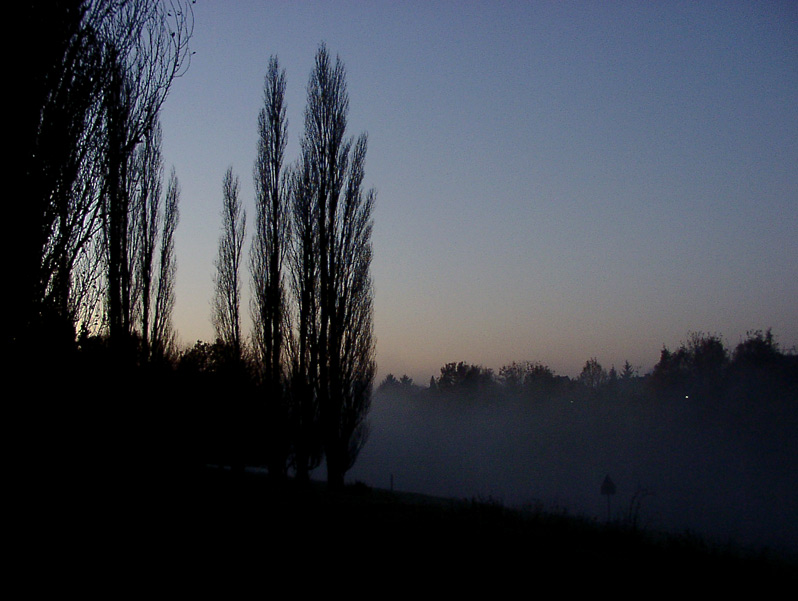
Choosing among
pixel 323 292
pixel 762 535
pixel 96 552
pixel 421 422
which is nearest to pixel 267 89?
pixel 323 292

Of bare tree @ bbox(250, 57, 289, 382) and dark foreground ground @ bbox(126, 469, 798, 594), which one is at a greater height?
bare tree @ bbox(250, 57, 289, 382)

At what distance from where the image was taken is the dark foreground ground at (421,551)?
650 cm

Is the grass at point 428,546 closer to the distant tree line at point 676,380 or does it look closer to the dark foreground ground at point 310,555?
the dark foreground ground at point 310,555

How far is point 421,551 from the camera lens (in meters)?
7.08

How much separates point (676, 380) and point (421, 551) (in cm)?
6242

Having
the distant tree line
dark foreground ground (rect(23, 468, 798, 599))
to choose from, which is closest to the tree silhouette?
dark foreground ground (rect(23, 468, 798, 599))

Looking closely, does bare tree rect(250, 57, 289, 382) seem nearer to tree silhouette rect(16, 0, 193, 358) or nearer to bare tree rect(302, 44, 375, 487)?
bare tree rect(302, 44, 375, 487)

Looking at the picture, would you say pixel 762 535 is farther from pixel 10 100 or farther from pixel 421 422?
pixel 421 422

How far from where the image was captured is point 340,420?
17375 mm

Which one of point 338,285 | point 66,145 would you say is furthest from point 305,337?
point 66,145

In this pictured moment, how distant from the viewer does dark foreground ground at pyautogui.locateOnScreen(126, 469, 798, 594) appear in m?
6.50

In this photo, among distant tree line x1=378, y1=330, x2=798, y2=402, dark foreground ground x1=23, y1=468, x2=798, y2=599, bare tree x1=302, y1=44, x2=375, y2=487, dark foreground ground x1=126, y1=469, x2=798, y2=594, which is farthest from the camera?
distant tree line x1=378, y1=330, x2=798, y2=402

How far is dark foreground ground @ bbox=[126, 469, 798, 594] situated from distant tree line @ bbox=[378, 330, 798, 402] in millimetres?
47862

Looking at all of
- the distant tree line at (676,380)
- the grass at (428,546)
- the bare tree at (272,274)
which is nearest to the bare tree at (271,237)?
the bare tree at (272,274)
